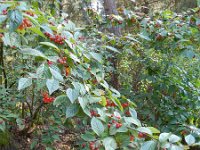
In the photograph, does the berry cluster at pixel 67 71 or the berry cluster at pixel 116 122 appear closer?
the berry cluster at pixel 116 122

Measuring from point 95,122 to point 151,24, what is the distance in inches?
84.3

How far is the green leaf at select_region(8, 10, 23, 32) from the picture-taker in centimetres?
149

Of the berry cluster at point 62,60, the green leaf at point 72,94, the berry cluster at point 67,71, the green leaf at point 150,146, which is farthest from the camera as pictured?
the berry cluster at point 67,71

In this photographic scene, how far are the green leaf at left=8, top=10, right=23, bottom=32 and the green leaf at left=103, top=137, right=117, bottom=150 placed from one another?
0.77m

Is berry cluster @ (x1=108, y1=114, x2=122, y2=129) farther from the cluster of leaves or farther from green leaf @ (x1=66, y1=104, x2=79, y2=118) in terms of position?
green leaf @ (x1=66, y1=104, x2=79, y2=118)

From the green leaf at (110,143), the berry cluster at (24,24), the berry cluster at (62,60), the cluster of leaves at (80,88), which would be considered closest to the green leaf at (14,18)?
the cluster of leaves at (80,88)

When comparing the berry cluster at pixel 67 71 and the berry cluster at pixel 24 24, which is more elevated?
the berry cluster at pixel 24 24

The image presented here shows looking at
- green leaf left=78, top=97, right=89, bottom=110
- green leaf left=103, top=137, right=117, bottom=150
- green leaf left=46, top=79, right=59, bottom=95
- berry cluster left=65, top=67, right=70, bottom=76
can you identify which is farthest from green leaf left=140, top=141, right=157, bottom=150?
berry cluster left=65, top=67, right=70, bottom=76

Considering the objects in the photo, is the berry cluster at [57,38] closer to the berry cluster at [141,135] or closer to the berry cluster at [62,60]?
the berry cluster at [62,60]

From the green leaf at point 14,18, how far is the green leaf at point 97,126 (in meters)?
0.66

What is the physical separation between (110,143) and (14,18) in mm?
832

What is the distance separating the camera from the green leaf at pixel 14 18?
4.88 ft

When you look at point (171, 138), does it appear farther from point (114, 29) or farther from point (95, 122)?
point (114, 29)

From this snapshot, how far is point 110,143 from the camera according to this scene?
1.51 m
